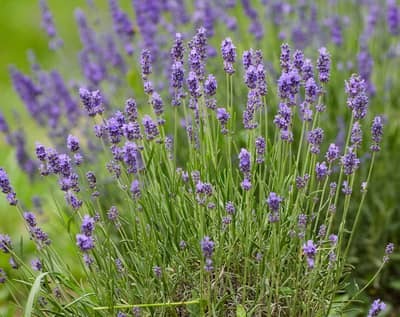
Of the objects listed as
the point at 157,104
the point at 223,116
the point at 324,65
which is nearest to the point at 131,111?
the point at 157,104

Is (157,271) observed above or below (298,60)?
below

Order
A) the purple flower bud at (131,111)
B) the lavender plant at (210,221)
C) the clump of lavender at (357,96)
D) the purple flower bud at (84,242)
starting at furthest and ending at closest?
the purple flower bud at (131,111)
the lavender plant at (210,221)
the clump of lavender at (357,96)
the purple flower bud at (84,242)

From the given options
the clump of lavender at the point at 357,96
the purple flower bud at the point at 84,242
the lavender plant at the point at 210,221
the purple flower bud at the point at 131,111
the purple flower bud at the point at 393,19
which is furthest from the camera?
the purple flower bud at the point at 393,19

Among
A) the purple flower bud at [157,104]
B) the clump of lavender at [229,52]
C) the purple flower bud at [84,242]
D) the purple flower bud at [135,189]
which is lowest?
the purple flower bud at [84,242]

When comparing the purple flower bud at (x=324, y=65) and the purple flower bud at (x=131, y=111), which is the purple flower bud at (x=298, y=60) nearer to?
the purple flower bud at (x=324, y=65)

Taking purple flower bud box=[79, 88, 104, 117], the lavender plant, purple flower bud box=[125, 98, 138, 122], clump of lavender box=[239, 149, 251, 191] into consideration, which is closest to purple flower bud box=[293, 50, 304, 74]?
the lavender plant

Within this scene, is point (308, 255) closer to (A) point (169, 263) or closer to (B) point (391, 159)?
(A) point (169, 263)

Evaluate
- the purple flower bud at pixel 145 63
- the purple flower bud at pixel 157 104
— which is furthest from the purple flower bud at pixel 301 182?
the purple flower bud at pixel 145 63

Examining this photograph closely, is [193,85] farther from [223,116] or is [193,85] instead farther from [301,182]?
[301,182]

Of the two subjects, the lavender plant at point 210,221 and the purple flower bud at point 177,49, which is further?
the purple flower bud at point 177,49
